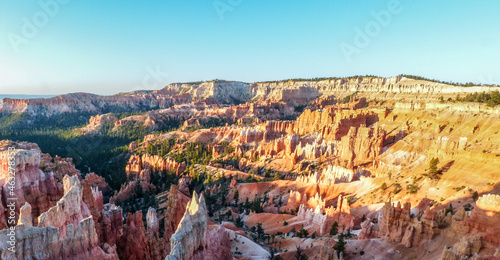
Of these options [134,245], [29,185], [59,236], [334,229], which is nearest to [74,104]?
[29,185]

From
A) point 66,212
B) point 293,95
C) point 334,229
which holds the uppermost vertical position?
point 293,95

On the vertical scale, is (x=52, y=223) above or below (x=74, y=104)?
below

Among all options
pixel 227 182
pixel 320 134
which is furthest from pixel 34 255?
pixel 320 134

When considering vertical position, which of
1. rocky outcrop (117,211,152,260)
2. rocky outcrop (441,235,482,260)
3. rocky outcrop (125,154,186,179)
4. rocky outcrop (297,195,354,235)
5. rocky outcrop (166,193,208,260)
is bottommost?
rocky outcrop (125,154,186,179)

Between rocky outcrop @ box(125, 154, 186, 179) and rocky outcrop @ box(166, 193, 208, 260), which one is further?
rocky outcrop @ box(125, 154, 186, 179)

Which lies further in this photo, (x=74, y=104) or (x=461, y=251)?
(x=74, y=104)

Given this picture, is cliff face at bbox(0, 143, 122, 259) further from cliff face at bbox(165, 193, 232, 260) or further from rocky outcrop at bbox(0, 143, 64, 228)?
cliff face at bbox(165, 193, 232, 260)

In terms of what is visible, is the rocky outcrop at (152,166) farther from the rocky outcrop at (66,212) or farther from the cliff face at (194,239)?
the cliff face at (194,239)

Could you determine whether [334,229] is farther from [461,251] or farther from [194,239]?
[194,239]

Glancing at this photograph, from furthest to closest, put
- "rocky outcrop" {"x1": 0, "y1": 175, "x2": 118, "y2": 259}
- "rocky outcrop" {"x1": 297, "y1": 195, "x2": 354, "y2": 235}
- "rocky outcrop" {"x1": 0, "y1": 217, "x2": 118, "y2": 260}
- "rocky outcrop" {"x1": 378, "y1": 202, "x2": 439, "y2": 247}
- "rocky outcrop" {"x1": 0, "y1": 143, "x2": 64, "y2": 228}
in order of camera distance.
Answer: "rocky outcrop" {"x1": 297, "y1": 195, "x2": 354, "y2": 235} → "rocky outcrop" {"x1": 0, "y1": 143, "x2": 64, "y2": 228} → "rocky outcrop" {"x1": 378, "y1": 202, "x2": 439, "y2": 247} → "rocky outcrop" {"x1": 0, "y1": 175, "x2": 118, "y2": 259} → "rocky outcrop" {"x1": 0, "y1": 217, "x2": 118, "y2": 260}

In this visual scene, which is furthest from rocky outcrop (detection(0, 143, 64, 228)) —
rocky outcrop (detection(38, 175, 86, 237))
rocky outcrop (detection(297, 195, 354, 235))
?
rocky outcrop (detection(297, 195, 354, 235))

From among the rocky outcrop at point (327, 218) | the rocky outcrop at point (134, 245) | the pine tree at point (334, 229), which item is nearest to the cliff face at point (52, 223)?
the rocky outcrop at point (134, 245)

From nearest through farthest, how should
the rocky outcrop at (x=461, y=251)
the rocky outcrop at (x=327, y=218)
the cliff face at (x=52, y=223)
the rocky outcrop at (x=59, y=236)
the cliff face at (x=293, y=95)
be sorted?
1. the rocky outcrop at (x=59, y=236)
2. the cliff face at (x=52, y=223)
3. the rocky outcrop at (x=461, y=251)
4. the rocky outcrop at (x=327, y=218)
5. the cliff face at (x=293, y=95)

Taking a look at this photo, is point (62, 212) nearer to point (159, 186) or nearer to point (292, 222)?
point (292, 222)
